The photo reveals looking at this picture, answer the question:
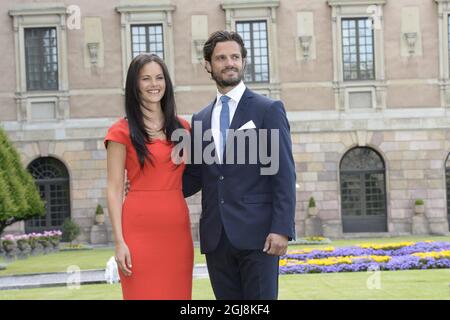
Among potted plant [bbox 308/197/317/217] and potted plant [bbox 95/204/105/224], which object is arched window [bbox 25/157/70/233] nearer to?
potted plant [bbox 95/204/105/224]

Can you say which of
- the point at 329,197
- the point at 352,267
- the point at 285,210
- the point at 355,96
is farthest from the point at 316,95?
the point at 285,210

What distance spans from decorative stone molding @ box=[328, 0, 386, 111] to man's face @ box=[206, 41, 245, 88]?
26444 mm

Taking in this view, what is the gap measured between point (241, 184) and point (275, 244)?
0.53 meters

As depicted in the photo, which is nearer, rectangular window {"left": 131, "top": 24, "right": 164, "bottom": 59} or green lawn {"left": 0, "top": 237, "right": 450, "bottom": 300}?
green lawn {"left": 0, "top": 237, "right": 450, "bottom": 300}

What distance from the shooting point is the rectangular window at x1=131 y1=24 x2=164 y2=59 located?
109ft

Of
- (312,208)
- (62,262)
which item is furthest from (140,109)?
(312,208)

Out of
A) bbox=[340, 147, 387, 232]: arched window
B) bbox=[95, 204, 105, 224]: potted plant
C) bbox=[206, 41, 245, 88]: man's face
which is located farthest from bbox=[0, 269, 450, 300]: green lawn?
bbox=[340, 147, 387, 232]: arched window

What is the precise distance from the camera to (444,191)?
3284cm

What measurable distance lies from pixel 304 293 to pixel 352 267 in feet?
14.4

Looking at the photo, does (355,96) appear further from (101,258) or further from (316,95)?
(101,258)

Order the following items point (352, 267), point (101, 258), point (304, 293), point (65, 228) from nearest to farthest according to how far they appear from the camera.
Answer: point (304, 293) → point (352, 267) → point (101, 258) → point (65, 228)

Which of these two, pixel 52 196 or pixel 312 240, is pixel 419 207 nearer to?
pixel 312 240
